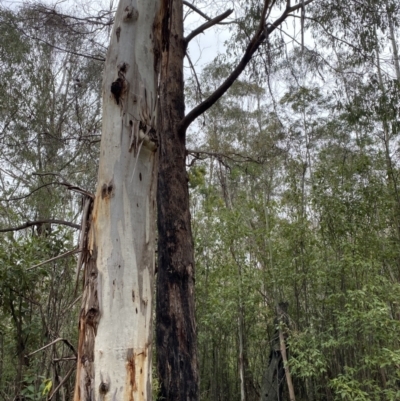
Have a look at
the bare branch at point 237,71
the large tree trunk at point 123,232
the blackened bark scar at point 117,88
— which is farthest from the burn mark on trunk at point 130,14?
the bare branch at point 237,71

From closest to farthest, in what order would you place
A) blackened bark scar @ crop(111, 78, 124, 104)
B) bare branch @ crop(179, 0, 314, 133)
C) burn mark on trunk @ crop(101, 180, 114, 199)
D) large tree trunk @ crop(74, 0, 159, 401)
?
large tree trunk @ crop(74, 0, 159, 401), burn mark on trunk @ crop(101, 180, 114, 199), blackened bark scar @ crop(111, 78, 124, 104), bare branch @ crop(179, 0, 314, 133)

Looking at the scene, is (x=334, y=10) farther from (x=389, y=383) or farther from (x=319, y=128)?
(x=389, y=383)

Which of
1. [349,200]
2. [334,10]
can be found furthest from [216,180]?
[334,10]

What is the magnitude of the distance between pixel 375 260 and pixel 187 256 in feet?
11.4

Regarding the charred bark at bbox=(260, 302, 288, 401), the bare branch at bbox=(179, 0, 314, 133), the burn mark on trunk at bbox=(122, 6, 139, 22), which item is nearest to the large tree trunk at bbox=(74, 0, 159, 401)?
the burn mark on trunk at bbox=(122, 6, 139, 22)

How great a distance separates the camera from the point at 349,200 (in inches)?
229

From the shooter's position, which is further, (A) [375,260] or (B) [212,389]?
(B) [212,389]

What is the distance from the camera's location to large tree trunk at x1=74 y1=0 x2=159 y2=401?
1.32m

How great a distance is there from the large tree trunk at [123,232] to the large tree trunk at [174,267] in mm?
784

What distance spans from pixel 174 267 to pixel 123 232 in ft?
5.06

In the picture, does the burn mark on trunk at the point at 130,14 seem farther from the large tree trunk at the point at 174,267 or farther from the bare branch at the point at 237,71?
the bare branch at the point at 237,71

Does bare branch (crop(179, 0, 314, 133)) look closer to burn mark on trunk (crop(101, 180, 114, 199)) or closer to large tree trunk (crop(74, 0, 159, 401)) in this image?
large tree trunk (crop(74, 0, 159, 401))

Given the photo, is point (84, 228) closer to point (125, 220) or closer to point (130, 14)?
point (125, 220)

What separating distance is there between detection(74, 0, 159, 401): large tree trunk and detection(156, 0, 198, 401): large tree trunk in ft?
2.57
